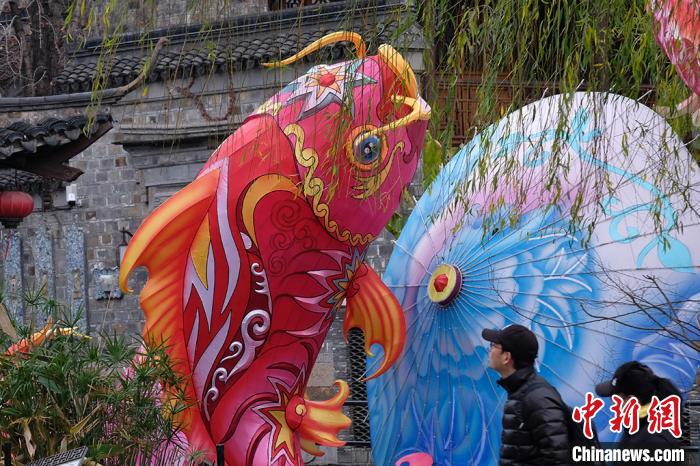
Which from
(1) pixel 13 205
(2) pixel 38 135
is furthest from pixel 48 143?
(1) pixel 13 205

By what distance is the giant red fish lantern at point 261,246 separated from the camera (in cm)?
591

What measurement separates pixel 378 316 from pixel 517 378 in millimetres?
1270

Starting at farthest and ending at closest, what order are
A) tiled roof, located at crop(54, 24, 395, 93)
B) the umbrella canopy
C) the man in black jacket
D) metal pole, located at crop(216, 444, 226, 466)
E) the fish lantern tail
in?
1. tiled roof, located at crop(54, 24, 395, 93)
2. the fish lantern tail
3. the umbrella canopy
4. metal pole, located at crop(216, 444, 226, 466)
5. the man in black jacket

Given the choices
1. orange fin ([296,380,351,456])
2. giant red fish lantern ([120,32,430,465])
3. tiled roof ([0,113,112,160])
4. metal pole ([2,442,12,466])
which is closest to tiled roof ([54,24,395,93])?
tiled roof ([0,113,112,160])

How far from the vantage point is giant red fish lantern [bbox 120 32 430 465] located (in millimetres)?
5906

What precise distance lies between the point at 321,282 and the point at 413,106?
981mm

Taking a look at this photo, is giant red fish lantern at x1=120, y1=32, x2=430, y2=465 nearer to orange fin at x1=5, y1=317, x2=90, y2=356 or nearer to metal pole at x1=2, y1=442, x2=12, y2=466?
orange fin at x1=5, y1=317, x2=90, y2=356

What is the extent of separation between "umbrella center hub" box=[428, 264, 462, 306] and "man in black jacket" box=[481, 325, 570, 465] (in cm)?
80

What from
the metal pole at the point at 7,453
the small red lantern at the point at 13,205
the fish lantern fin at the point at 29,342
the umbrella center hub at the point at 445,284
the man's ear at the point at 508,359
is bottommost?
the metal pole at the point at 7,453

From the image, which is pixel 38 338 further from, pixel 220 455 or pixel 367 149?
pixel 367 149

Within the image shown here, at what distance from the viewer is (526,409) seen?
5.13 m

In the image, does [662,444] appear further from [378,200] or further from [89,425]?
[89,425]

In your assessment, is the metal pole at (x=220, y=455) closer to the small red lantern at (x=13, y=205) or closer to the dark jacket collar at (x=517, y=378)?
the dark jacket collar at (x=517, y=378)

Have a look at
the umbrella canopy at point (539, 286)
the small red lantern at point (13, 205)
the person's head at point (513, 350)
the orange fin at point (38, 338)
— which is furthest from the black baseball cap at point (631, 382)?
the small red lantern at point (13, 205)
